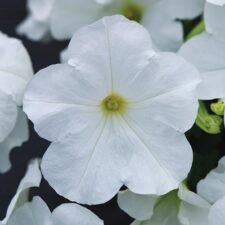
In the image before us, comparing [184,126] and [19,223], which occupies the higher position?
[184,126]

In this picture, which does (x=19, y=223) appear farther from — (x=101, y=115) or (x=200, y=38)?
(x=200, y=38)

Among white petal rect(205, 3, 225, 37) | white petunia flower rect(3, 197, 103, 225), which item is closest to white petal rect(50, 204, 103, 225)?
white petunia flower rect(3, 197, 103, 225)

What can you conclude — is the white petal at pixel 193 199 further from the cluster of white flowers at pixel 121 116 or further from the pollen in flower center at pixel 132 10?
the pollen in flower center at pixel 132 10

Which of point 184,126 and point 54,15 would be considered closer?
point 184,126

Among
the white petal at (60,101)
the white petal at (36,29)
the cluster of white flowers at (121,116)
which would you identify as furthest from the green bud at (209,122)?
the white petal at (36,29)

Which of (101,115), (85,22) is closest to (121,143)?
(101,115)

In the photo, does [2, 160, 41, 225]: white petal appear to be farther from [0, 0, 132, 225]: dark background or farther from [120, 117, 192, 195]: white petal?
[0, 0, 132, 225]: dark background
